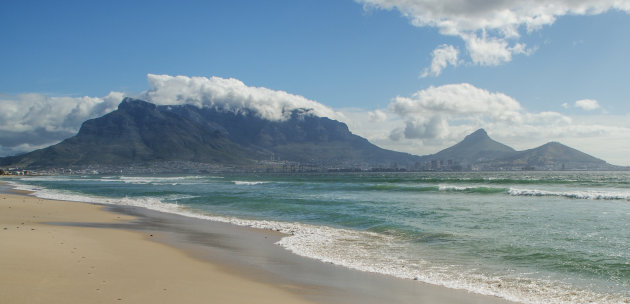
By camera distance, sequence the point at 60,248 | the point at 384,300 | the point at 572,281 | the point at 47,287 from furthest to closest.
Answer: the point at 60,248 < the point at 572,281 < the point at 384,300 < the point at 47,287

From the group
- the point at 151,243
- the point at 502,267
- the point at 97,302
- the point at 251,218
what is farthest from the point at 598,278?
the point at 251,218

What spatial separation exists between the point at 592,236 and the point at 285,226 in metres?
11.9

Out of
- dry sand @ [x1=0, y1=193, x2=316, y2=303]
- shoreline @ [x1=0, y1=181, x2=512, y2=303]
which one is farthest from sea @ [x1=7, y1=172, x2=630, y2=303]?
dry sand @ [x1=0, y1=193, x2=316, y2=303]

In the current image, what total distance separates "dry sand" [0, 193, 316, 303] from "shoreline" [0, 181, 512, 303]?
0.09 m

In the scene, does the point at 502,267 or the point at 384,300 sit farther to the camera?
the point at 502,267

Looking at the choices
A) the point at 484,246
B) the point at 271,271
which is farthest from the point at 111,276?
the point at 484,246

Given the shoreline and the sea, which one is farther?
the sea

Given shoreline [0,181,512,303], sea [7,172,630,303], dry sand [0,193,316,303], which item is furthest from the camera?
sea [7,172,630,303]

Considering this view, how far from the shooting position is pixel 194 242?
47.0 ft

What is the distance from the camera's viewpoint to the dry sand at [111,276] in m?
7.03

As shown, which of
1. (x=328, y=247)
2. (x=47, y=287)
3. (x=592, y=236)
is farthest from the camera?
(x=592, y=236)

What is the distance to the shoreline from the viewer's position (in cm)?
794

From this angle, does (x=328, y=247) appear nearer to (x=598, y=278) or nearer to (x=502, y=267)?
(x=502, y=267)

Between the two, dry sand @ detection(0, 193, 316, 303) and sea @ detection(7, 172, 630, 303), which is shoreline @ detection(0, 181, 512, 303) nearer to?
dry sand @ detection(0, 193, 316, 303)
